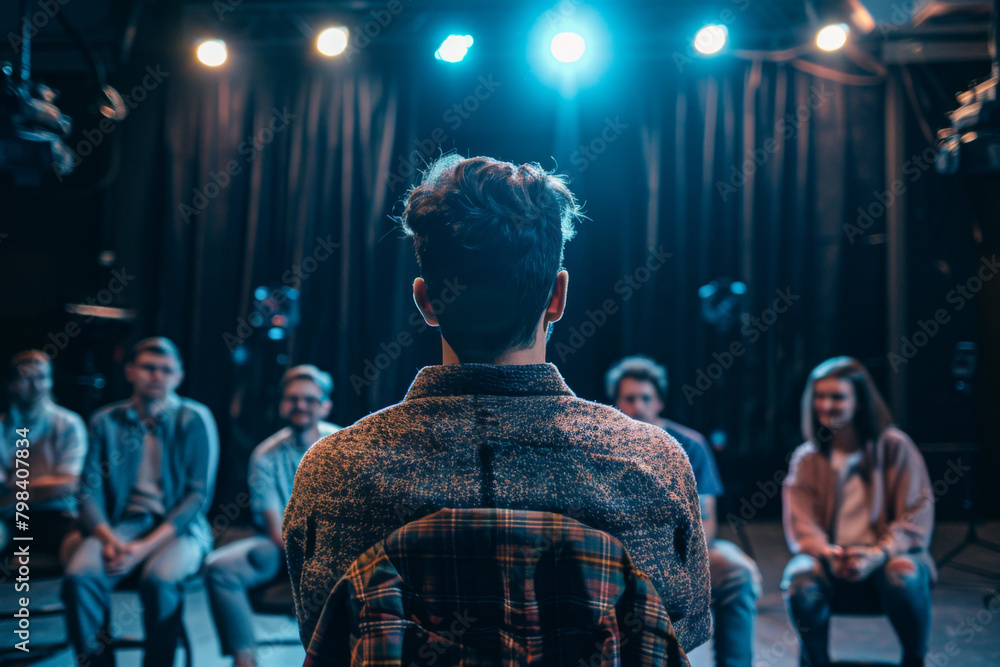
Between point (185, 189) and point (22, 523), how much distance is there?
2429 millimetres

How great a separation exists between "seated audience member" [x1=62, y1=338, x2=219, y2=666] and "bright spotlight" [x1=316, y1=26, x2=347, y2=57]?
229cm

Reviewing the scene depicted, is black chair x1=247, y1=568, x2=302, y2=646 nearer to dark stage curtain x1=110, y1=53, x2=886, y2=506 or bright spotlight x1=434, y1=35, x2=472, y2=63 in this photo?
dark stage curtain x1=110, y1=53, x2=886, y2=506

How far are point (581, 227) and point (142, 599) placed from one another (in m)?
3.35

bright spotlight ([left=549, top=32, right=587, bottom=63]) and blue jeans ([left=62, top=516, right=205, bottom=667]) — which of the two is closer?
blue jeans ([left=62, top=516, right=205, bottom=667])

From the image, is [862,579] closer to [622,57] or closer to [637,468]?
[637,468]

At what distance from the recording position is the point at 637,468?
0.66 metres

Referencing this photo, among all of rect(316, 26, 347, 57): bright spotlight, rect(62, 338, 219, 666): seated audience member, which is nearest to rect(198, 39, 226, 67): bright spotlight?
rect(316, 26, 347, 57): bright spotlight

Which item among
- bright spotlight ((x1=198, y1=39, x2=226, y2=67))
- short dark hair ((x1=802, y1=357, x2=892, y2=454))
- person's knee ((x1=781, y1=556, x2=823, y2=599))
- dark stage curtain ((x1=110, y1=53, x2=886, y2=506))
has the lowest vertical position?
person's knee ((x1=781, y1=556, x2=823, y2=599))

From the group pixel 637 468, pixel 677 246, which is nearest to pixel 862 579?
pixel 637 468

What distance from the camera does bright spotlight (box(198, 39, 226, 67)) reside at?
13.9 feet

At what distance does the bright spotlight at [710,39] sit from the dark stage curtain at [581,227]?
0.37 m

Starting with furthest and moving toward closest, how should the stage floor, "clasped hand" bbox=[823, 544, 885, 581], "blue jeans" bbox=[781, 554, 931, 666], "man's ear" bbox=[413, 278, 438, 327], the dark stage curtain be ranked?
the dark stage curtain → the stage floor → "clasped hand" bbox=[823, 544, 885, 581] → "blue jeans" bbox=[781, 554, 931, 666] → "man's ear" bbox=[413, 278, 438, 327]

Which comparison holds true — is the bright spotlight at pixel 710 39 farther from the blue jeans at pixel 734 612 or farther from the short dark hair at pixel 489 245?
the short dark hair at pixel 489 245

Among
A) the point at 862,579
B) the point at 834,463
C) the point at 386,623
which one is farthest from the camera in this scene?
the point at 834,463
